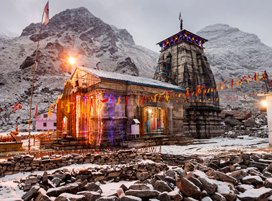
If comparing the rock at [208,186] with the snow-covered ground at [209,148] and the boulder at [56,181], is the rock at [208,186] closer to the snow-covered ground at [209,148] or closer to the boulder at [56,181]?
the boulder at [56,181]

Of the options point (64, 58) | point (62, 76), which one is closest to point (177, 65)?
point (62, 76)

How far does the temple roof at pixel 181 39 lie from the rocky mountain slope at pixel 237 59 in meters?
41.7

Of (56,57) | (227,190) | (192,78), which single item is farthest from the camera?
(56,57)

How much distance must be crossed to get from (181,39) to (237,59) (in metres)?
108

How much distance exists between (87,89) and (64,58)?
281 ft

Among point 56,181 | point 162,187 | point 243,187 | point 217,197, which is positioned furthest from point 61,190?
point 243,187

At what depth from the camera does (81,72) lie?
21719 millimetres

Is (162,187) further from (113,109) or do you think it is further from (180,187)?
(113,109)

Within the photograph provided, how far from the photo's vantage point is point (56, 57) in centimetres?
9125

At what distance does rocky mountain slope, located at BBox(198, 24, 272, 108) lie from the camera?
257ft

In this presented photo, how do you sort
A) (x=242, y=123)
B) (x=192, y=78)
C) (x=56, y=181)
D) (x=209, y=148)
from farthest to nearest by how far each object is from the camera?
(x=242, y=123), (x=192, y=78), (x=209, y=148), (x=56, y=181)

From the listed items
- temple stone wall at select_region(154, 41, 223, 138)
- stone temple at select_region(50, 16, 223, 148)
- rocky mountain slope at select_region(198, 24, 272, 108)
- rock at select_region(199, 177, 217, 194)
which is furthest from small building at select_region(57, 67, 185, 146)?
rocky mountain slope at select_region(198, 24, 272, 108)

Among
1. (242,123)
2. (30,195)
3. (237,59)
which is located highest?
(237,59)

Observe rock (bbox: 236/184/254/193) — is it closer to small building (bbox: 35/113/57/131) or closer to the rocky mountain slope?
small building (bbox: 35/113/57/131)
